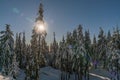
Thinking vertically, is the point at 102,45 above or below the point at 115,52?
above

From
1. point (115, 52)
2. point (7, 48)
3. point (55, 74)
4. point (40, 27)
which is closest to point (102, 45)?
point (55, 74)

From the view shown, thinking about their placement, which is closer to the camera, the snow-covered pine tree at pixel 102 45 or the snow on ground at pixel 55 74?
the snow on ground at pixel 55 74

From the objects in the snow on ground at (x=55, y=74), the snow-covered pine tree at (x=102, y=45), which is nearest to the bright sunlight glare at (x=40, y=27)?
the snow on ground at (x=55, y=74)

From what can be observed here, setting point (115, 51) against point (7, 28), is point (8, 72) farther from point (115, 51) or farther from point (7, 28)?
point (115, 51)

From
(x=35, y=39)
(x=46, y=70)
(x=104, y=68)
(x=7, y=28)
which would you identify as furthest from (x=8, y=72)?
(x=104, y=68)

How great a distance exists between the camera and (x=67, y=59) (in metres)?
71.1

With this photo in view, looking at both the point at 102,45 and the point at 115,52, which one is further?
the point at 102,45

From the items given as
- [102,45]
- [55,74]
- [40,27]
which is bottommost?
[55,74]

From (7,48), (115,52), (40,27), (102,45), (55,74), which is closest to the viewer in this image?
(40,27)

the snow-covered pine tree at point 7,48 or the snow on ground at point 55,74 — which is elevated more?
the snow-covered pine tree at point 7,48

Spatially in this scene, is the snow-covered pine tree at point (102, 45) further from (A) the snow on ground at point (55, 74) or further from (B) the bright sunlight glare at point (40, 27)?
(B) the bright sunlight glare at point (40, 27)

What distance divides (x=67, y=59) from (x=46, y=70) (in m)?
17.9

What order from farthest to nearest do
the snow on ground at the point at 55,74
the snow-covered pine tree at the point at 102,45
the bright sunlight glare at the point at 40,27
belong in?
the snow-covered pine tree at the point at 102,45 < the snow on ground at the point at 55,74 < the bright sunlight glare at the point at 40,27

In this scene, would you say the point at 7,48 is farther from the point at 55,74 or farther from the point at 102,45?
the point at 102,45
